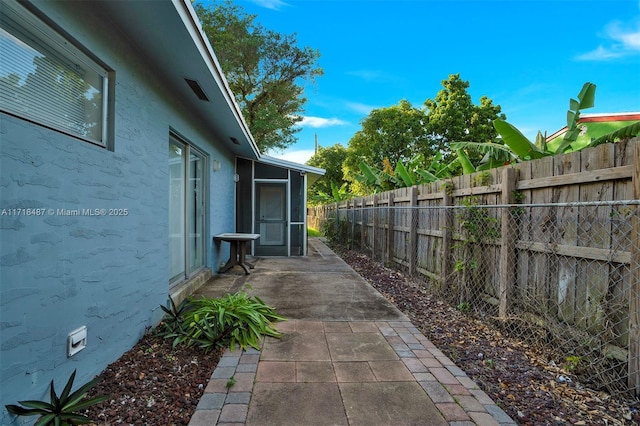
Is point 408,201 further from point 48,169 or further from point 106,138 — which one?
point 48,169

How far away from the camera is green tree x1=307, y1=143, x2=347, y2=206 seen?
3145cm

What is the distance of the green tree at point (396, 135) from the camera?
19359 mm

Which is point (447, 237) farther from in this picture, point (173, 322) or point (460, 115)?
point (460, 115)

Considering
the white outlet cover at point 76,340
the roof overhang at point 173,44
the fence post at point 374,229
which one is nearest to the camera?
the white outlet cover at point 76,340

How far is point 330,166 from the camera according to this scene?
32438mm

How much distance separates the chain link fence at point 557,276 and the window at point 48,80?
12.5 feet

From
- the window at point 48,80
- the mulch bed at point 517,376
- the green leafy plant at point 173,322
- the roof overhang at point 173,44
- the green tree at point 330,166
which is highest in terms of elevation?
the green tree at point 330,166

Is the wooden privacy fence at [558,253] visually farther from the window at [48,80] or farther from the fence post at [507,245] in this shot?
the window at [48,80]

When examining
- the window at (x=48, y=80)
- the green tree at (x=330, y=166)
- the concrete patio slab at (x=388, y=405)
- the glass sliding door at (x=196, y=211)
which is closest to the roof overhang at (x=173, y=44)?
the window at (x=48, y=80)

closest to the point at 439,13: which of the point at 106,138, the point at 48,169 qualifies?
the point at 106,138

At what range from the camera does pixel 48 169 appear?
6.52ft

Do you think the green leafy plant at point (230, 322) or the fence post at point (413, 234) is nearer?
the green leafy plant at point (230, 322)

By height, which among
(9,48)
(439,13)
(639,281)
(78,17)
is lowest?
(639,281)

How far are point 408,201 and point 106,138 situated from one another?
210 inches
